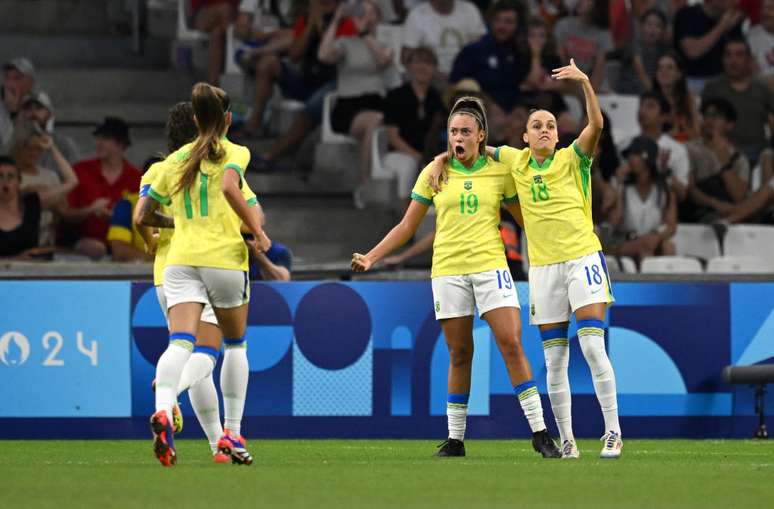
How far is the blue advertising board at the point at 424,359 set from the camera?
13.5 meters

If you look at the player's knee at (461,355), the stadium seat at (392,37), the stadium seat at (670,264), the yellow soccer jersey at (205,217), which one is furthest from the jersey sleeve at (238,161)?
the stadium seat at (392,37)

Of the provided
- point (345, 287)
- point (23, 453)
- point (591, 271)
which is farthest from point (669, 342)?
point (23, 453)

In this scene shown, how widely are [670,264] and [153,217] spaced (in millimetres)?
7828

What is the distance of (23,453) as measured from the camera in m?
11.3

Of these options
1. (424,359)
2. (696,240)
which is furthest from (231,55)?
(424,359)

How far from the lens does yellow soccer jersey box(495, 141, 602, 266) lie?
10203 mm

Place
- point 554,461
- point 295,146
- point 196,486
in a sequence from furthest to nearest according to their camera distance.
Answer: point 295,146 → point 554,461 → point 196,486

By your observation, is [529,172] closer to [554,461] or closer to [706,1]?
[554,461]

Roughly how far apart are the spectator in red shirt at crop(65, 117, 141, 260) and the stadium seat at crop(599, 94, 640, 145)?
5643mm

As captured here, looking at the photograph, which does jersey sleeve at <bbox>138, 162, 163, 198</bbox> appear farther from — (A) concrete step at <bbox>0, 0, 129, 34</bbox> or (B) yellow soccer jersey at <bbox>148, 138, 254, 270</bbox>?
(A) concrete step at <bbox>0, 0, 129, 34</bbox>

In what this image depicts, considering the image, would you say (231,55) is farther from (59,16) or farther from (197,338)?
(197,338)

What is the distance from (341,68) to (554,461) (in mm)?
8968

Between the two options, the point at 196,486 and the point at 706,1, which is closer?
the point at 196,486

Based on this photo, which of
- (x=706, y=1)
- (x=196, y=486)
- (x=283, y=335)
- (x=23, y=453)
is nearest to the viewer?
(x=196, y=486)
